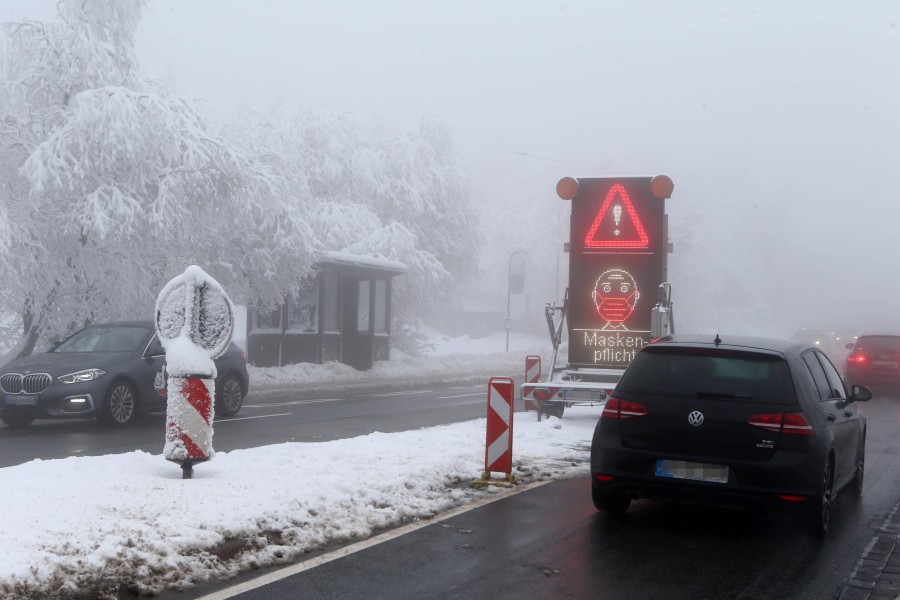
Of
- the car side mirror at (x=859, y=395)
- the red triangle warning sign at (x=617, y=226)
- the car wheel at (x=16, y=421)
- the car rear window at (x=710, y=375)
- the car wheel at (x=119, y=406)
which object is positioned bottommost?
the car wheel at (x=16, y=421)

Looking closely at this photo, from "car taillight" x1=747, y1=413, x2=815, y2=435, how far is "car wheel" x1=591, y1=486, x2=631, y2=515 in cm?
135

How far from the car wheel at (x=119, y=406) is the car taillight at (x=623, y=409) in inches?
336

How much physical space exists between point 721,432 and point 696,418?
0.20m

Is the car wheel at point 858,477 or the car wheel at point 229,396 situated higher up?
the car wheel at point 858,477

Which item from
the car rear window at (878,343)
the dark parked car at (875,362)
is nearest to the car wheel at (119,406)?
the dark parked car at (875,362)

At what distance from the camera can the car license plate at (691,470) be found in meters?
7.23

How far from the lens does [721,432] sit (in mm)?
7281

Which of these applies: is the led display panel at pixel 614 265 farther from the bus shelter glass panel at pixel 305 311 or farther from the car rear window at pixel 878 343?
the bus shelter glass panel at pixel 305 311

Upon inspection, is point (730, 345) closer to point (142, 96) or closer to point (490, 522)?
point (490, 522)

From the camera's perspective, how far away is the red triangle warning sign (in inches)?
595

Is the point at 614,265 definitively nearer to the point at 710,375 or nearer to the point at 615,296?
the point at 615,296

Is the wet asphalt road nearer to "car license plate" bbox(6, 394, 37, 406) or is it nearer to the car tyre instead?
the car tyre

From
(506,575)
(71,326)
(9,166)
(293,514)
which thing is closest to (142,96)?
(9,166)

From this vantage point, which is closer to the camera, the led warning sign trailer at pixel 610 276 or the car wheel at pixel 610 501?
the car wheel at pixel 610 501
